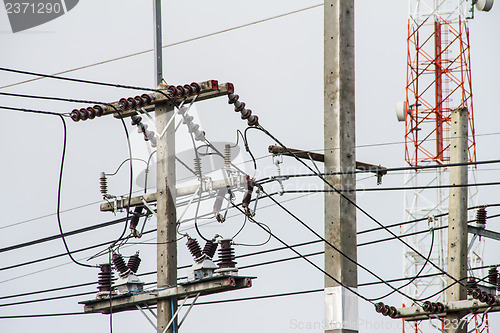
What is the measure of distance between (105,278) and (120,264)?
0.46m

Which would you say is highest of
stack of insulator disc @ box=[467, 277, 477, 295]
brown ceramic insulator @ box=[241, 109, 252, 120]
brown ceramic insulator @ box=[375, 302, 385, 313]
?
brown ceramic insulator @ box=[241, 109, 252, 120]

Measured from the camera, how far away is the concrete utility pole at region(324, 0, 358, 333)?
1395 centimetres

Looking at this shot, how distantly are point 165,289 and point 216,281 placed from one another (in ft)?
2.84

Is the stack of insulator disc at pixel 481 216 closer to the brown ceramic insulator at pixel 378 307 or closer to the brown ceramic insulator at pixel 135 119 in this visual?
the brown ceramic insulator at pixel 378 307

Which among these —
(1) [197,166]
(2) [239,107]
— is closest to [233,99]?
(2) [239,107]

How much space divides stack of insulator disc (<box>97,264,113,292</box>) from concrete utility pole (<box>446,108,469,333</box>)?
5.52m

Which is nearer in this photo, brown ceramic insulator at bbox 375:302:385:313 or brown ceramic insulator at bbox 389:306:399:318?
brown ceramic insulator at bbox 375:302:385:313

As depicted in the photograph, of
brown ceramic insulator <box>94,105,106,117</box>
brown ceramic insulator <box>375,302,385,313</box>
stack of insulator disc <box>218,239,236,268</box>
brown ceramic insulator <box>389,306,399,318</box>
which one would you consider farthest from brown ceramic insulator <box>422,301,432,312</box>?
brown ceramic insulator <box>94,105,106,117</box>

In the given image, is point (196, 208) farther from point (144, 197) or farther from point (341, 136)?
point (341, 136)

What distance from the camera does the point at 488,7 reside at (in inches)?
1205

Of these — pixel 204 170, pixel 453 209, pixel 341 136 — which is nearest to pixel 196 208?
pixel 204 170

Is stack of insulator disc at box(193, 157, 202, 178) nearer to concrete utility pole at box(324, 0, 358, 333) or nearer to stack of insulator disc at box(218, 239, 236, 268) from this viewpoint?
stack of insulator disc at box(218, 239, 236, 268)

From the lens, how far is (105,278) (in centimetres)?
1808

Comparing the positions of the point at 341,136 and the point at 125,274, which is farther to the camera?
the point at 125,274
